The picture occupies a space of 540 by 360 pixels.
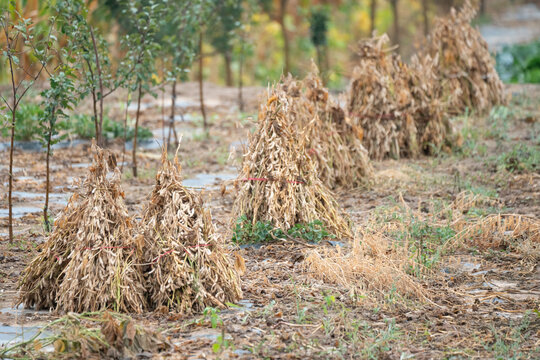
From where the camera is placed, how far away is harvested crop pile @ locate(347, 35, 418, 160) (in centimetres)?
786

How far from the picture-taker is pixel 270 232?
492 centimetres

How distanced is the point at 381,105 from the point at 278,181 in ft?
10.5

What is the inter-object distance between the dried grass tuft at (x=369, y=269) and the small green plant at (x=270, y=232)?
42cm

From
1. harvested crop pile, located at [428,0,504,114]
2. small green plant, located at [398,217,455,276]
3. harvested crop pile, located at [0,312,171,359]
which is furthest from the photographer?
harvested crop pile, located at [428,0,504,114]

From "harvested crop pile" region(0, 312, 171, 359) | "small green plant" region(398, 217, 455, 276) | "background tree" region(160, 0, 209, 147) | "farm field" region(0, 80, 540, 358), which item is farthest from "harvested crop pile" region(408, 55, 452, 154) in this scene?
"harvested crop pile" region(0, 312, 171, 359)

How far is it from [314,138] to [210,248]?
262 cm

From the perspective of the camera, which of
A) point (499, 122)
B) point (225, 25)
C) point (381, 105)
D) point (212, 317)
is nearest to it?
point (212, 317)

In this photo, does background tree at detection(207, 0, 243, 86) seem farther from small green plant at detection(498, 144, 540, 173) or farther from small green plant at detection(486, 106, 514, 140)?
small green plant at detection(498, 144, 540, 173)

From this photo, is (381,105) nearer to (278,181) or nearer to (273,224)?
(278,181)

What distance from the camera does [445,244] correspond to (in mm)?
4754

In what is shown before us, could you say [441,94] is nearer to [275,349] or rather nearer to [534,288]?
[534,288]

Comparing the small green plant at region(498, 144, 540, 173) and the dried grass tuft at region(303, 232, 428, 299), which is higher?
the small green plant at region(498, 144, 540, 173)

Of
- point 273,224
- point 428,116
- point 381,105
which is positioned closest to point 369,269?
point 273,224

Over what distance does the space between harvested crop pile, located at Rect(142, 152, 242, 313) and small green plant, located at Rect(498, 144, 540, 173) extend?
4126 mm
